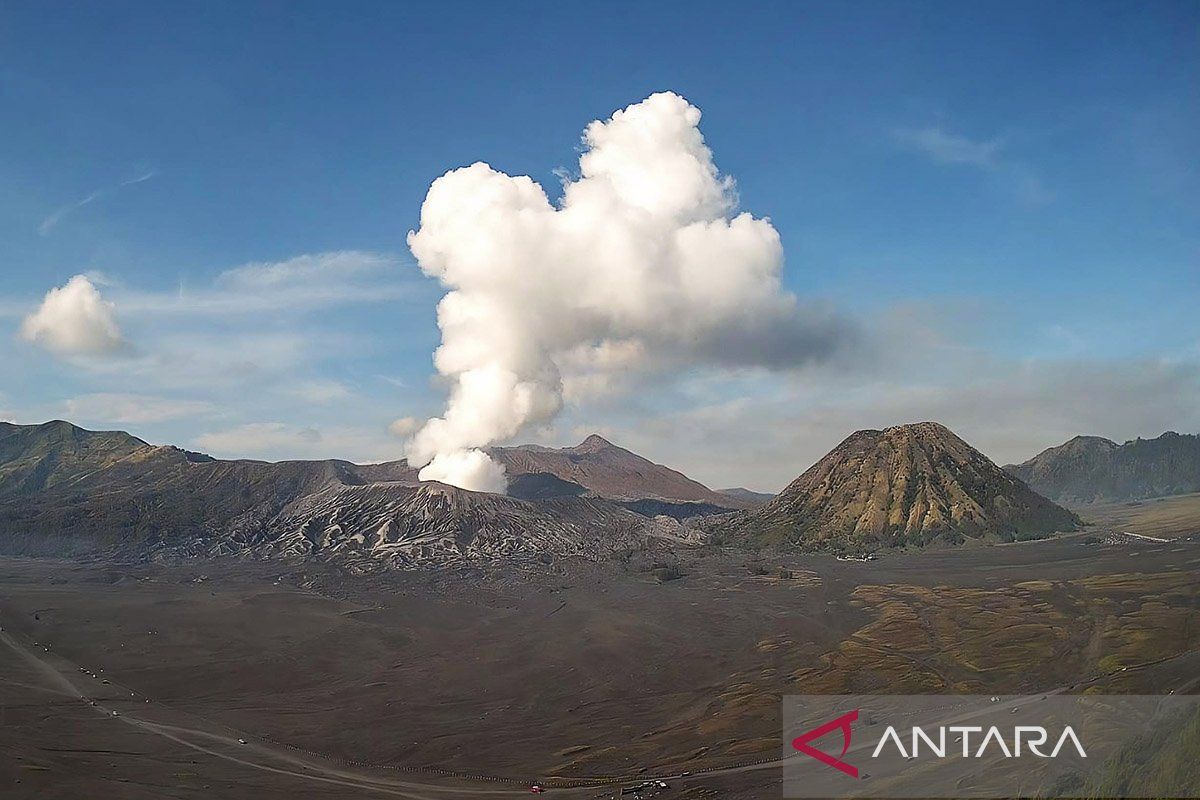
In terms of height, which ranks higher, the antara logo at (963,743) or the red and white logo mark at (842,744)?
the antara logo at (963,743)

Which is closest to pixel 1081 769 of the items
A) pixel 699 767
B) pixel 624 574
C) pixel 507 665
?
pixel 699 767

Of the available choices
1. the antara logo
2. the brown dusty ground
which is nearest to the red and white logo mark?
the antara logo

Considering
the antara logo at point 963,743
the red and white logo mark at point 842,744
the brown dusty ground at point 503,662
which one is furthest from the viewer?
the brown dusty ground at point 503,662

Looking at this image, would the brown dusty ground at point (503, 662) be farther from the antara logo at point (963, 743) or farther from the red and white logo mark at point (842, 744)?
the antara logo at point (963, 743)

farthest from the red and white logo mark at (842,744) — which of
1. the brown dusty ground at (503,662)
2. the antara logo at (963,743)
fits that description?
the brown dusty ground at (503,662)

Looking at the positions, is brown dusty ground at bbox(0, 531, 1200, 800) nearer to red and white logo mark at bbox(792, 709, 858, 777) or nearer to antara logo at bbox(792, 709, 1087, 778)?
red and white logo mark at bbox(792, 709, 858, 777)

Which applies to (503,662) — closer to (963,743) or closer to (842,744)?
(842,744)
